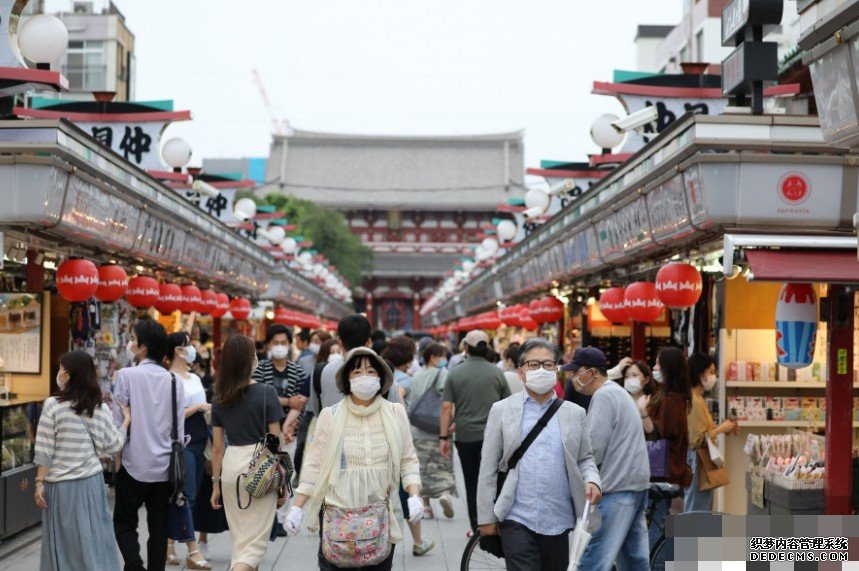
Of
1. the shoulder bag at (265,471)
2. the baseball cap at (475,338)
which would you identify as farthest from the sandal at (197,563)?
the baseball cap at (475,338)

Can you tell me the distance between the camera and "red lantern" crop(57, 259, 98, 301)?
39.7ft

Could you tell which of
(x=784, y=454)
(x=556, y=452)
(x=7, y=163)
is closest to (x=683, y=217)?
(x=784, y=454)

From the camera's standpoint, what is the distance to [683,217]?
10.6m

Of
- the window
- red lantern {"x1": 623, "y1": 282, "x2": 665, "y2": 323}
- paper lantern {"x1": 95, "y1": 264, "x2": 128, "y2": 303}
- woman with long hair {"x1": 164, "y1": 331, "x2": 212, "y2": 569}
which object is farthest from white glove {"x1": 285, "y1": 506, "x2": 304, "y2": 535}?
the window

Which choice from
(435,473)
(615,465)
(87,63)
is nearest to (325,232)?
(87,63)

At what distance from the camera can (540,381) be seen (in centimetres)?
671

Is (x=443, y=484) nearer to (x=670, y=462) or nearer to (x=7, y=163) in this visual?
(x=670, y=462)

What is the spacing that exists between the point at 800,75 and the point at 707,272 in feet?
25.0

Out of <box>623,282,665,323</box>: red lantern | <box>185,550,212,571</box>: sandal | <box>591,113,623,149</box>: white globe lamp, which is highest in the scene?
<box>591,113,623,149</box>: white globe lamp

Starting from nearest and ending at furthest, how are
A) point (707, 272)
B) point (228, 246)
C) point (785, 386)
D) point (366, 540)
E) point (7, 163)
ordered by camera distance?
point (366, 540) < point (7, 163) < point (785, 386) < point (707, 272) < point (228, 246)

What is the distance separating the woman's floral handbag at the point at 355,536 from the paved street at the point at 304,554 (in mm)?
3615

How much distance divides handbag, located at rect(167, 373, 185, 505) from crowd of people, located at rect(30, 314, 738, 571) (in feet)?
0.05

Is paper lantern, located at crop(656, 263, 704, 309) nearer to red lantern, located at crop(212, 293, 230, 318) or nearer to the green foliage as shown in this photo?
red lantern, located at crop(212, 293, 230, 318)

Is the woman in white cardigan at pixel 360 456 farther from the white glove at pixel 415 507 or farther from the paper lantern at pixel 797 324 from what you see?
the paper lantern at pixel 797 324
